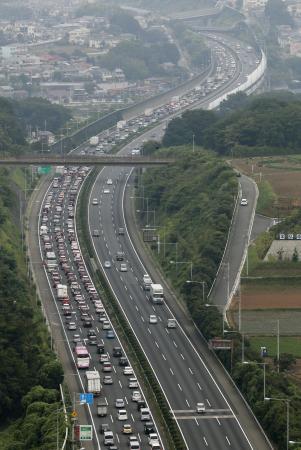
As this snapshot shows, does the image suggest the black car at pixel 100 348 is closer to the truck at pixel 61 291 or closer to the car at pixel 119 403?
the car at pixel 119 403

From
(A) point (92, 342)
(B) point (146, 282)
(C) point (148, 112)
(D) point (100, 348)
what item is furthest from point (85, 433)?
(C) point (148, 112)

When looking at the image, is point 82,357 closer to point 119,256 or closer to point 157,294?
point 157,294

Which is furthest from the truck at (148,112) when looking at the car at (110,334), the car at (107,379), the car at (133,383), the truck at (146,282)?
the car at (133,383)

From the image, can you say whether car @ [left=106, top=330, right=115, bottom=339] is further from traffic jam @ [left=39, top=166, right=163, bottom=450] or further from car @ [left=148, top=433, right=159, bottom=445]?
car @ [left=148, top=433, right=159, bottom=445]

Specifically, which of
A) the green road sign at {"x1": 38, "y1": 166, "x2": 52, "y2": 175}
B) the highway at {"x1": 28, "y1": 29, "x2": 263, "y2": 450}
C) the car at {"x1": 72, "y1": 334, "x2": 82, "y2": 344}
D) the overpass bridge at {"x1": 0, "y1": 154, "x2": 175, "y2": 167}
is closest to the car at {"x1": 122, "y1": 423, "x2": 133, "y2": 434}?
the highway at {"x1": 28, "y1": 29, "x2": 263, "y2": 450}

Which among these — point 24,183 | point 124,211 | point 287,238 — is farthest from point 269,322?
point 24,183
